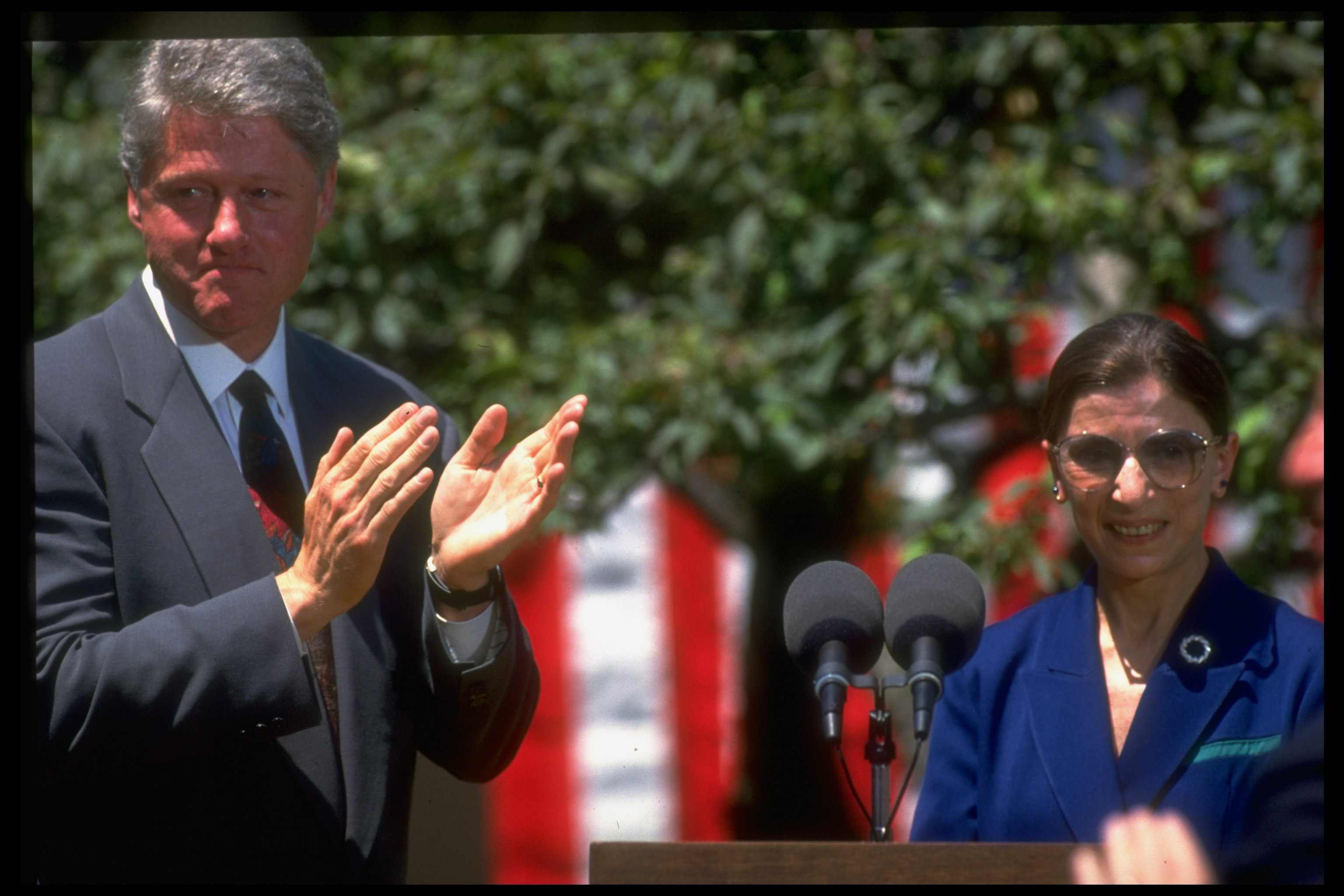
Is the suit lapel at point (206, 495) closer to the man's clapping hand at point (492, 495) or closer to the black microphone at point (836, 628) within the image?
the man's clapping hand at point (492, 495)

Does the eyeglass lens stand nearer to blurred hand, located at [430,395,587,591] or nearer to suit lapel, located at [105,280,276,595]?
blurred hand, located at [430,395,587,591]

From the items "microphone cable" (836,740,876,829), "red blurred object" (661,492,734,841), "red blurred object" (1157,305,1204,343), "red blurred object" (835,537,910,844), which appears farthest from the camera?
"red blurred object" (661,492,734,841)

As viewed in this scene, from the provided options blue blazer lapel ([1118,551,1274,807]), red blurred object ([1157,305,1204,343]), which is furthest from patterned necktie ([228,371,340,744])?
red blurred object ([1157,305,1204,343])

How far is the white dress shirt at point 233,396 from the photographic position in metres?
2.30

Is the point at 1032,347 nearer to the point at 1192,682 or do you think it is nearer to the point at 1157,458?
the point at 1157,458

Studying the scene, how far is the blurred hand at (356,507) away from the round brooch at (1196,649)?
119 cm

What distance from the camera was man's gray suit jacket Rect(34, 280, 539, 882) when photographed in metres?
2.05

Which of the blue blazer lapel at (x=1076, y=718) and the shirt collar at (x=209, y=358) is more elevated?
the shirt collar at (x=209, y=358)

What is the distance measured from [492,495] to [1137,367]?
3.38 feet

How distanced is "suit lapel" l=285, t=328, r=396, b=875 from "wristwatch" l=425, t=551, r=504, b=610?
12 cm

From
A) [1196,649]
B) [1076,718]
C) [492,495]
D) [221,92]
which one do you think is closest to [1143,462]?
[1196,649]

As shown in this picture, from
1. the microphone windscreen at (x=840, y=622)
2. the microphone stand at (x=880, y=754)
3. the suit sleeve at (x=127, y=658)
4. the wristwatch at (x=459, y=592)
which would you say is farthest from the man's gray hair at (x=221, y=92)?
the microphone stand at (x=880, y=754)

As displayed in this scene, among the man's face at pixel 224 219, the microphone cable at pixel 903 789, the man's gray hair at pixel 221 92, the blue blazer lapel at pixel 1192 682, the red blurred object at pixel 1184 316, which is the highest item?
the red blurred object at pixel 1184 316

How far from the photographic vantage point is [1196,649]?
2393 millimetres
